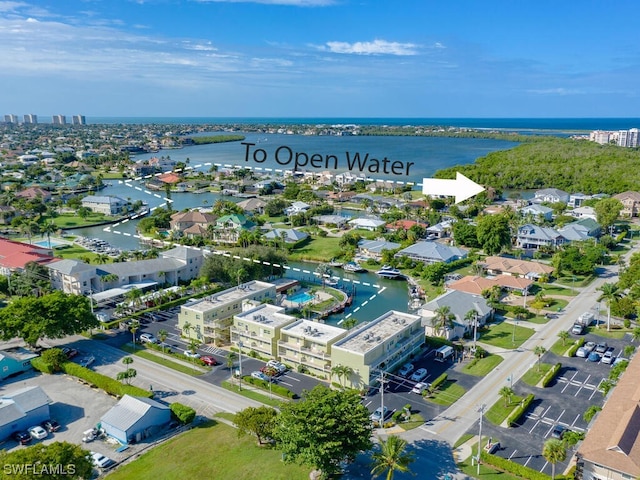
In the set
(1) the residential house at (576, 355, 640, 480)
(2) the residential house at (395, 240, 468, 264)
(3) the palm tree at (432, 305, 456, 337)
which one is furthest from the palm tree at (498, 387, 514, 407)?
(2) the residential house at (395, 240, 468, 264)

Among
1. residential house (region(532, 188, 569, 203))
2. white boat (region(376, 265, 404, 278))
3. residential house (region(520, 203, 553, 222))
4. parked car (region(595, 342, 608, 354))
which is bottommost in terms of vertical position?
parked car (region(595, 342, 608, 354))

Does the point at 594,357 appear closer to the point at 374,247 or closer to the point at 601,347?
the point at 601,347

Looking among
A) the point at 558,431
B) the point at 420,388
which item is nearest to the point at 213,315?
the point at 420,388

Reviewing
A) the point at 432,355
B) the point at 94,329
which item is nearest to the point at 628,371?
the point at 432,355

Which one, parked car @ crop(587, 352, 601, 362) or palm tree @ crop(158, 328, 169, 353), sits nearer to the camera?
parked car @ crop(587, 352, 601, 362)

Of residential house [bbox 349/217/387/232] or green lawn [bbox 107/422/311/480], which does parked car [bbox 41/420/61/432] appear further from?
residential house [bbox 349/217/387/232]

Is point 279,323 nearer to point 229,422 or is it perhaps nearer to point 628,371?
point 229,422

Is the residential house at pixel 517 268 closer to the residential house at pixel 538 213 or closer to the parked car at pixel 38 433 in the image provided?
the residential house at pixel 538 213
